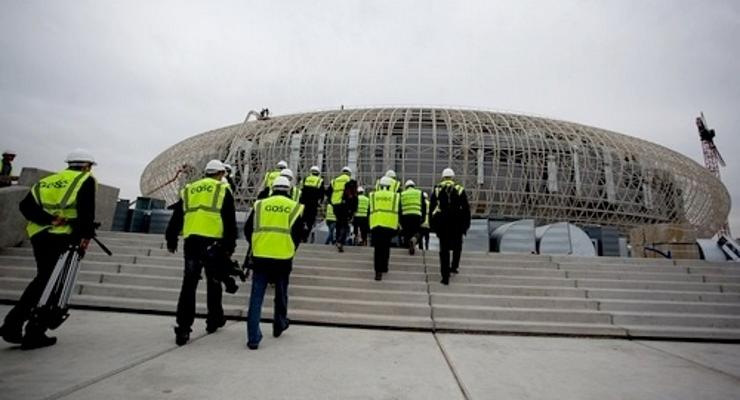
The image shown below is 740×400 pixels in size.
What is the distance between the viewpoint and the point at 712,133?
6650 centimetres

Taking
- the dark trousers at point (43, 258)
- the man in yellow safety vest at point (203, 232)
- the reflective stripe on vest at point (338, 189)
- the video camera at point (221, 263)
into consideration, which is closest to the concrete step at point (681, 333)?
the video camera at point (221, 263)

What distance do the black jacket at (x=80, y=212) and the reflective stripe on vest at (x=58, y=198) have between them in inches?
1.2

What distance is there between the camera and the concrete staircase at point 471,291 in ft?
14.8

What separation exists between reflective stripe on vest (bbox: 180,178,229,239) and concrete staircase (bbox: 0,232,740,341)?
1.56 meters

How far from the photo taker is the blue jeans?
3199 mm

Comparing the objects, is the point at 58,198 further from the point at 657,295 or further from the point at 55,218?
the point at 657,295

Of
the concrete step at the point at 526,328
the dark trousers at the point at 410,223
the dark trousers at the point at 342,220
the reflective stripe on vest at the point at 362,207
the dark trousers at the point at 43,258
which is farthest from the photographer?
the reflective stripe on vest at the point at 362,207

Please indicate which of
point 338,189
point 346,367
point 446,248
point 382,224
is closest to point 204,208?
point 346,367

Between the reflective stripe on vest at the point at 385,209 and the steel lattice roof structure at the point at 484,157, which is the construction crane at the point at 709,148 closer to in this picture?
the steel lattice roof structure at the point at 484,157

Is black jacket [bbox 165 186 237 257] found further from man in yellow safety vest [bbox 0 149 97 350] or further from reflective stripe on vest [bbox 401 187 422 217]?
reflective stripe on vest [bbox 401 187 422 217]

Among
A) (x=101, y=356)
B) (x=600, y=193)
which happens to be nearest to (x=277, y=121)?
(x=600, y=193)

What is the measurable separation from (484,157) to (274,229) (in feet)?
95.3

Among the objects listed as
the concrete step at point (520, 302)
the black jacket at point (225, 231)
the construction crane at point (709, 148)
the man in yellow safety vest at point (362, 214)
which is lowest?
the concrete step at point (520, 302)

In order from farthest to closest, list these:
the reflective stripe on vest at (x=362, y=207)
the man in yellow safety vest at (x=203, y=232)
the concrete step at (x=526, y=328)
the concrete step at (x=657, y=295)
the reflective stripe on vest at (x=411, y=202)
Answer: the reflective stripe on vest at (x=362, y=207) < the reflective stripe on vest at (x=411, y=202) < the concrete step at (x=657, y=295) < the concrete step at (x=526, y=328) < the man in yellow safety vest at (x=203, y=232)
